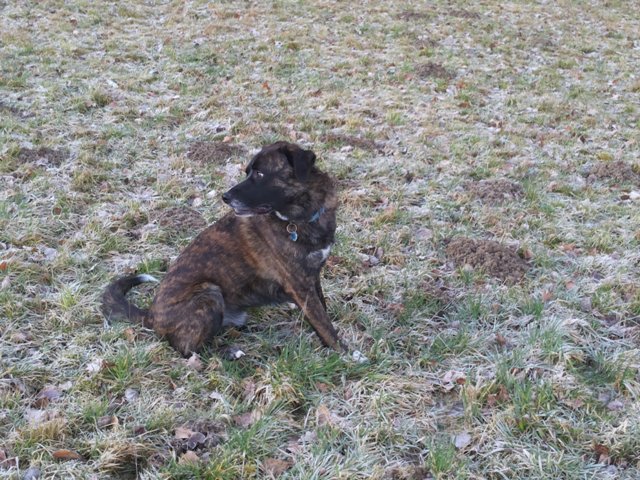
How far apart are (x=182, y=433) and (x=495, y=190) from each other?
4382mm

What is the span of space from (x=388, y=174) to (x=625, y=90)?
17.9 feet

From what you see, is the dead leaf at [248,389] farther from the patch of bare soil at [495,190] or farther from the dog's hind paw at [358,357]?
the patch of bare soil at [495,190]

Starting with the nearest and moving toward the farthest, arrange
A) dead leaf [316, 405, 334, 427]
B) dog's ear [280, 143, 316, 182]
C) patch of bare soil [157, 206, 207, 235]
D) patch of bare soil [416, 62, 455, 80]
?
dead leaf [316, 405, 334, 427], dog's ear [280, 143, 316, 182], patch of bare soil [157, 206, 207, 235], patch of bare soil [416, 62, 455, 80]

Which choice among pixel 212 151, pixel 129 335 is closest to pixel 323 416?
pixel 129 335

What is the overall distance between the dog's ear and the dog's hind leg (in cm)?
104

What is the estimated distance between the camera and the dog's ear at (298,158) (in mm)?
3828

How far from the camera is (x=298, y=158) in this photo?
3828mm

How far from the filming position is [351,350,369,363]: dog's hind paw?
3838 millimetres

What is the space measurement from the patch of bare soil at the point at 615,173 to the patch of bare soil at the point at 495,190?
3.44 feet

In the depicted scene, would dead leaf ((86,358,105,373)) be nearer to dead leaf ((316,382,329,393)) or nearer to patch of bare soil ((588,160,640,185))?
dead leaf ((316,382,329,393))

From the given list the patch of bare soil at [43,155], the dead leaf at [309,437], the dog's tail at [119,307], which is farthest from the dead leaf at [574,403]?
the patch of bare soil at [43,155]

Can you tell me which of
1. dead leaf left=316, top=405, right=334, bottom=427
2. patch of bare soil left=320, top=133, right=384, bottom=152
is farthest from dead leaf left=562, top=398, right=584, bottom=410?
patch of bare soil left=320, top=133, right=384, bottom=152

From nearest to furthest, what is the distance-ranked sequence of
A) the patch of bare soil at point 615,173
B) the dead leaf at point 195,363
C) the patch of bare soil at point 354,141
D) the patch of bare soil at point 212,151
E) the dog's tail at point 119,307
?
1. the dead leaf at point 195,363
2. the dog's tail at point 119,307
3. the patch of bare soil at point 615,173
4. the patch of bare soil at point 212,151
5. the patch of bare soil at point 354,141

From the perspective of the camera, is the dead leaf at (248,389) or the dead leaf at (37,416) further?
the dead leaf at (248,389)
